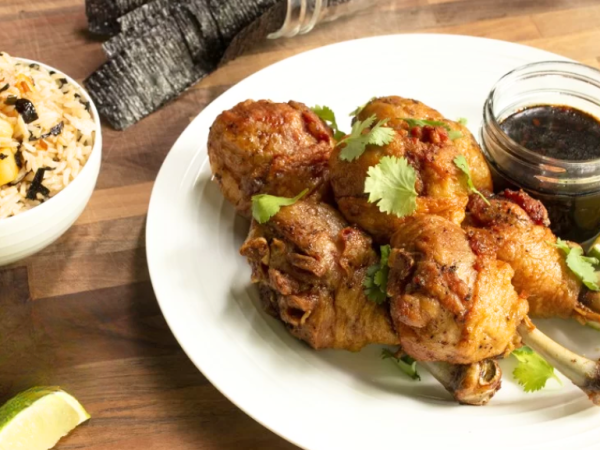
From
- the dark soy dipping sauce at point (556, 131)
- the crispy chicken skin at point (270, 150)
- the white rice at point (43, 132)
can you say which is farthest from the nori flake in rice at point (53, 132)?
the dark soy dipping sauce at point (556, 131)

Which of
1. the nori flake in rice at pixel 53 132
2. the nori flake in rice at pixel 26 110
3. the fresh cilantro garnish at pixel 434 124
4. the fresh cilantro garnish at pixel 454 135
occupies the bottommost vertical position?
the nori flake in rice at pixel 53 132

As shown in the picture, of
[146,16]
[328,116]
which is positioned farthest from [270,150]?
[146,16]

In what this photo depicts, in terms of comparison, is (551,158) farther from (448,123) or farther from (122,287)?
(122,287)

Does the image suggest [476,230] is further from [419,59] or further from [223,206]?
[419,59]

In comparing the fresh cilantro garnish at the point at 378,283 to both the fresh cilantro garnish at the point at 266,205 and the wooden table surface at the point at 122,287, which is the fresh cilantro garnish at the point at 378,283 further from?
the wooden table surface at the point at 122,287

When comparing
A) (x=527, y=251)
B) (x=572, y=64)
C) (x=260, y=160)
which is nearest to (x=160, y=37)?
(x=260, y=160)

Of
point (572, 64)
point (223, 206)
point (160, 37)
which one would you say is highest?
point (572, 64)
